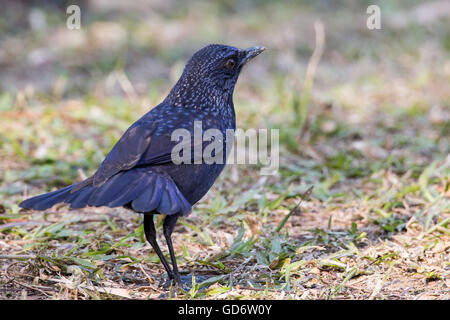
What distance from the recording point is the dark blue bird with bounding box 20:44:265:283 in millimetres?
3197

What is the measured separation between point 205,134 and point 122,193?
2.47 feet

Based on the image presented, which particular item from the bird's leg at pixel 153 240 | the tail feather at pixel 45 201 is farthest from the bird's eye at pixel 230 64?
the tail feather at pixel 45 201

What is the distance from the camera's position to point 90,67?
8.26m

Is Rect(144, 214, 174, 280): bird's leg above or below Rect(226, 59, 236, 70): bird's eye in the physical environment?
below

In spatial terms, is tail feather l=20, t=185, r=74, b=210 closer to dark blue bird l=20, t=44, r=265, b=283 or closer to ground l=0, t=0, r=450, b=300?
dark blue bird l=20, t=44, r=265, b=283

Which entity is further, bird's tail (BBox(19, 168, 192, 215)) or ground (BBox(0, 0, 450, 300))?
ground (BBox(0, 0, 450, 300))

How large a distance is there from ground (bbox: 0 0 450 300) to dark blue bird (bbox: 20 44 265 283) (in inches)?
17.3

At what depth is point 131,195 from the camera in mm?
3172

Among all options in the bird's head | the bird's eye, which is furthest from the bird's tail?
the bird's eye

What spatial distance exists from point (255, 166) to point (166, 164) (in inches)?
86.2

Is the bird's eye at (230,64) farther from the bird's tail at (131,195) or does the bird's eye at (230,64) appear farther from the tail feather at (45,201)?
the tail feather at (45,201)

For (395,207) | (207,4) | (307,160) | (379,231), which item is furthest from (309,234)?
(207,4)

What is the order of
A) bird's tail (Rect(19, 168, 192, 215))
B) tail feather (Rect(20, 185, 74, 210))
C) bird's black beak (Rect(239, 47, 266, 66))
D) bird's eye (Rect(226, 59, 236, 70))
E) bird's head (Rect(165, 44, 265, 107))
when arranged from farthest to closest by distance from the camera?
bird's black beak (Rect(239, 47, 266, 66)) → bird's eye (Rect(226, 59, 236, 70)) → bird's head (Rect(165, 44, 265, 107)) → tail feather (Rect(20, 185, 74, 210)) → bird's tail (Rect(19, 168, 192, 215))
